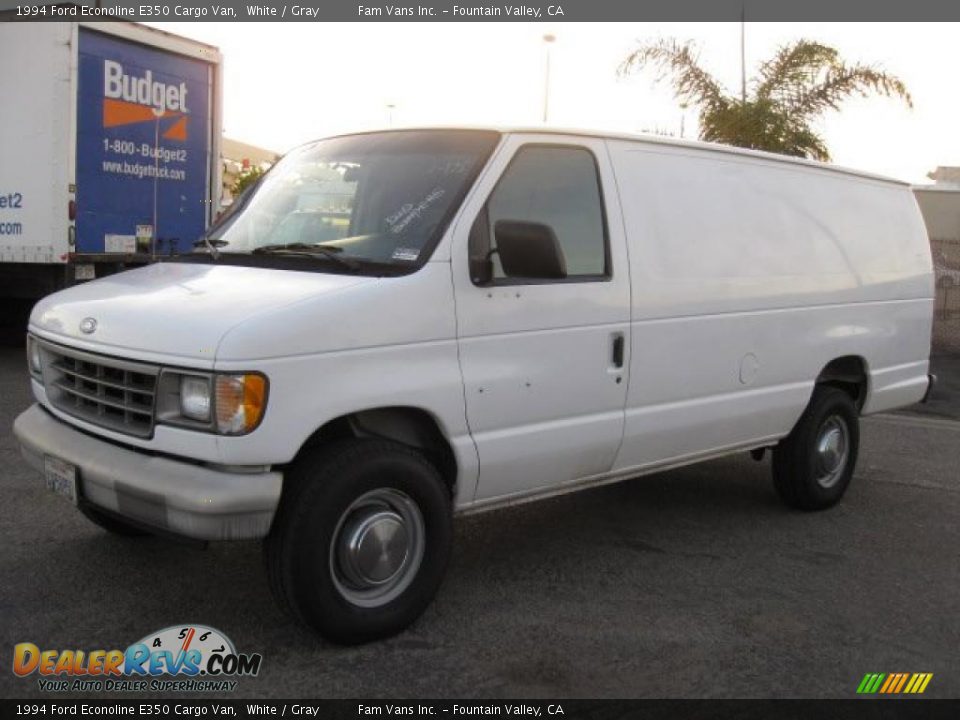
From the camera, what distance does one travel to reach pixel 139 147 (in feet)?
34.1

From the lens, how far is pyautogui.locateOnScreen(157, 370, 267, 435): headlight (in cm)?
337

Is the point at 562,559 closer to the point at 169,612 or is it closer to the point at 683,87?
the point at 169,612

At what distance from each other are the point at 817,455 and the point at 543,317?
8.46 ft

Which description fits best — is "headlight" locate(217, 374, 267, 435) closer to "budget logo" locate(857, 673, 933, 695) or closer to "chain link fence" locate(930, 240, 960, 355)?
"budget logo" locate(857, 673, 933, 695)

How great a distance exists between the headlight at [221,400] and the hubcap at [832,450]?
3834 millimetres

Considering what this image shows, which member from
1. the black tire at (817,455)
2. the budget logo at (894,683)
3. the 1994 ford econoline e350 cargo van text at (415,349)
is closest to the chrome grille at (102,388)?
the 1994 ford econoline e350 cargo van text at (415,349)

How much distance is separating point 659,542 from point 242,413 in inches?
110

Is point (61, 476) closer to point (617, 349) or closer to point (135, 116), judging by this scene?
point (617, 349)

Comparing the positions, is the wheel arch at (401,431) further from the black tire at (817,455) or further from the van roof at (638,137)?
the black tire at (817,455)

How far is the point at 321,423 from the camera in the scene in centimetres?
356

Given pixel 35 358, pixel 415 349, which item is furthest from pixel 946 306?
pixel 35 358

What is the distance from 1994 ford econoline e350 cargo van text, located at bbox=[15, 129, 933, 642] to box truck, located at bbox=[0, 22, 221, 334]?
5.77 metres

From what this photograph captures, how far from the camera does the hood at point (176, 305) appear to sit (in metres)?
3.48

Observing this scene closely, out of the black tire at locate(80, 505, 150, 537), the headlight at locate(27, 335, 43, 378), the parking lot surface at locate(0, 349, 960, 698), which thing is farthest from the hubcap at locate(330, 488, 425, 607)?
the headlight at locate(27, 335, 43, 378)
